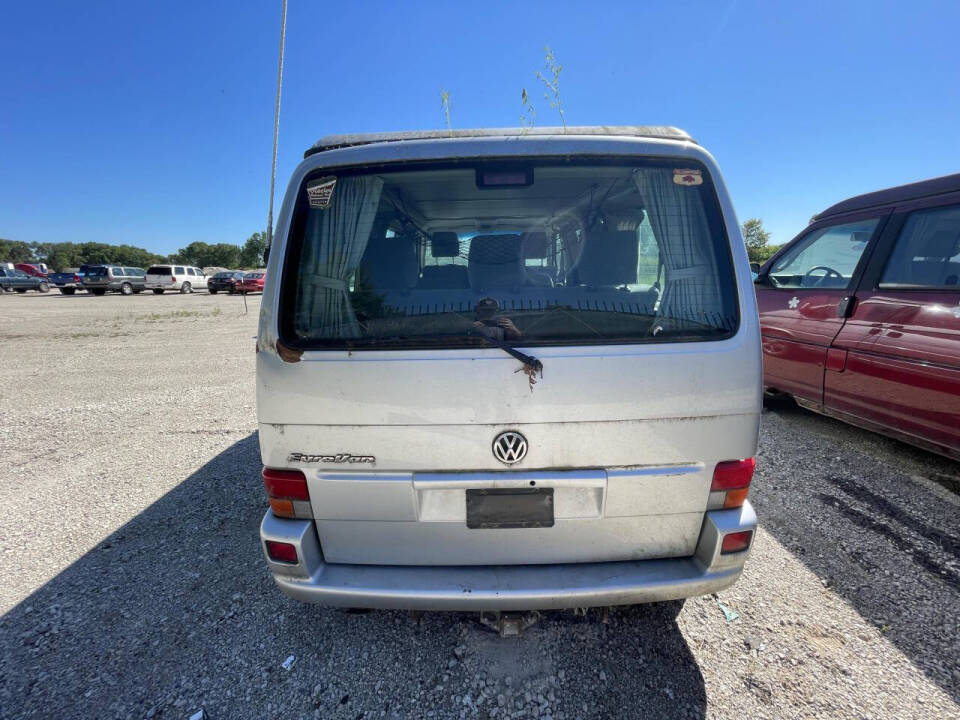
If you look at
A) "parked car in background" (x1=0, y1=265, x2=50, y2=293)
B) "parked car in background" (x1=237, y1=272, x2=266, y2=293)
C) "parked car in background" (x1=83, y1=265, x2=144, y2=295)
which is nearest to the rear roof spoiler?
"parked car in background" (x1=237, y1=272, x2=266, y2=293)

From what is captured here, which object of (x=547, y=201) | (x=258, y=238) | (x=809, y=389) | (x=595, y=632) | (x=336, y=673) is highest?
(x=258, y=238)

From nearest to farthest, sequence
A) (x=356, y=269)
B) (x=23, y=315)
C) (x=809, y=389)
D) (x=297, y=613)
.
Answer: (x=356, y=269)
(x=297, y=613)
(x=809, y=389)
(x=23, y=315)

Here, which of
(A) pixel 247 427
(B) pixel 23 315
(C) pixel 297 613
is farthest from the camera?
(B) pixel 23 315

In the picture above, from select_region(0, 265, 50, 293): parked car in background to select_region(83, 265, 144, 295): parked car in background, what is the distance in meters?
4.57

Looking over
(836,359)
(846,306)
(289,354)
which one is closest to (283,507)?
(289,354)

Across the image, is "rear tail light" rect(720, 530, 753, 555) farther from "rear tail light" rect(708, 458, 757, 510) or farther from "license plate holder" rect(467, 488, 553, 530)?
"license plate holder" rect(467, 488, 553, 530)

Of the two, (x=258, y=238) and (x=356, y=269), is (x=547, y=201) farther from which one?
(x=258, y=238)

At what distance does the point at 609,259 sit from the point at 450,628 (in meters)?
1.74

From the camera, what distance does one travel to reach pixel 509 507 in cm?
162

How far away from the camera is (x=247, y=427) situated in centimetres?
452

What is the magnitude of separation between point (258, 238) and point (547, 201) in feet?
234

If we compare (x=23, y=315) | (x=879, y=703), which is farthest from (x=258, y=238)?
(x=879, y=703)

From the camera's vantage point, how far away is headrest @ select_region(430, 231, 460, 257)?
77.0 inches

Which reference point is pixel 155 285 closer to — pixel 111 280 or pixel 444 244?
pixel 111 280
